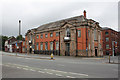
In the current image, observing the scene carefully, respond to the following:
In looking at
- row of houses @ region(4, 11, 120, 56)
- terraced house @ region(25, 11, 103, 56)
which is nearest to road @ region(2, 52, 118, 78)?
row of houses @ region(4, 11, 120, 56)

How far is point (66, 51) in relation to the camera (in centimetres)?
4097

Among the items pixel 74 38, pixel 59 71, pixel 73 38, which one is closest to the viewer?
pixel 59 71

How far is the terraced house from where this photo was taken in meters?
37.8

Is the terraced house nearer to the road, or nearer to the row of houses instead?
the row of houses

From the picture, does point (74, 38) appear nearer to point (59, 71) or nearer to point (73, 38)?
point (73, 38)

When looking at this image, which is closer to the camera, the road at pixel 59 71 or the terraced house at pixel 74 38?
the road at pixel 59 71

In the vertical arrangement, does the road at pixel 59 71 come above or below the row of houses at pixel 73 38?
below

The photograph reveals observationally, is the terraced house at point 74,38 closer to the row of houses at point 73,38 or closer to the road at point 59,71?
the row of houses at point 73,38

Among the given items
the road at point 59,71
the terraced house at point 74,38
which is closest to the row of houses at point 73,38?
the terraced house at point 74,38

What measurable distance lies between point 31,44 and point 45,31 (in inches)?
401

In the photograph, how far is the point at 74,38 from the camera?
129 ft

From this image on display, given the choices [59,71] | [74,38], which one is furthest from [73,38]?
[59,71]

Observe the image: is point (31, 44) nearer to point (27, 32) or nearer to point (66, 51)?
point (27, 32)

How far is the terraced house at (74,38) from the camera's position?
37812mm
